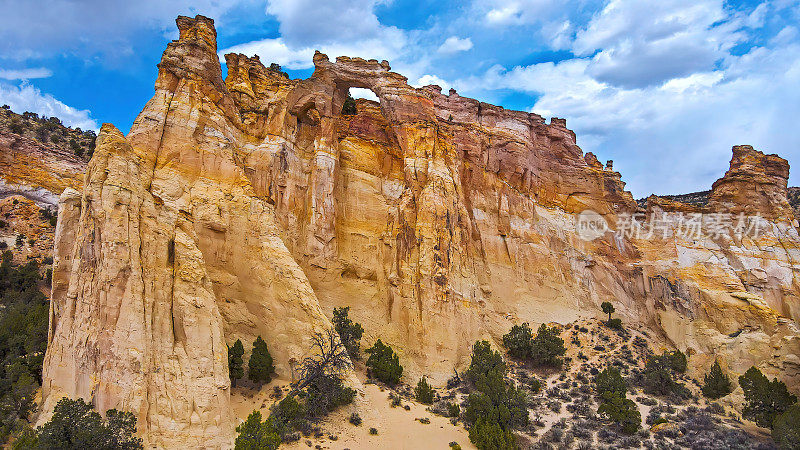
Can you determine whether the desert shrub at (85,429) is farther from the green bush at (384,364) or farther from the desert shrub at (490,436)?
the desert shrub at (490,436)

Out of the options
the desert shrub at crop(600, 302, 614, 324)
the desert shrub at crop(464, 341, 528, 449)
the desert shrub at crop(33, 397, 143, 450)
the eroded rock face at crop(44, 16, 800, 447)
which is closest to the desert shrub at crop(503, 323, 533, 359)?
the eroded rock face at crop(44, 16, 800, 447)

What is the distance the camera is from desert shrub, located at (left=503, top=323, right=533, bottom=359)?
1087 inches

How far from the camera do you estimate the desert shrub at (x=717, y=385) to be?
24062 millimetres

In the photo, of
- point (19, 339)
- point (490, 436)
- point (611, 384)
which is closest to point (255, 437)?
point (490, 436)

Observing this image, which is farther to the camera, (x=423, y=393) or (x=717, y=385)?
(x=717, y=385)

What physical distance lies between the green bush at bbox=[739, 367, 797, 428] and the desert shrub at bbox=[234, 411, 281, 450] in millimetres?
20717

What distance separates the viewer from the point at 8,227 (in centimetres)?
3116

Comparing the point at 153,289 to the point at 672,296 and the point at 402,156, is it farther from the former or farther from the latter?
the point at 672,296

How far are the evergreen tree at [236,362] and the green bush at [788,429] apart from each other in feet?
71.6

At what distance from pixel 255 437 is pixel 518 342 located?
63.1 ft

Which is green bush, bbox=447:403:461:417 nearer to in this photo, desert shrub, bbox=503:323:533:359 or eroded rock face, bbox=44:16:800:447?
eroded rock face, bbox=44:16:800:447

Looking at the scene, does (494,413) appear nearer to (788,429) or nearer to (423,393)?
(423,393)

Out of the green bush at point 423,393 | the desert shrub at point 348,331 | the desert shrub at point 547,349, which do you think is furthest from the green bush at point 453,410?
the desert shrub at point 547,349

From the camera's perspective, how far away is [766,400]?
18047 millimetres
